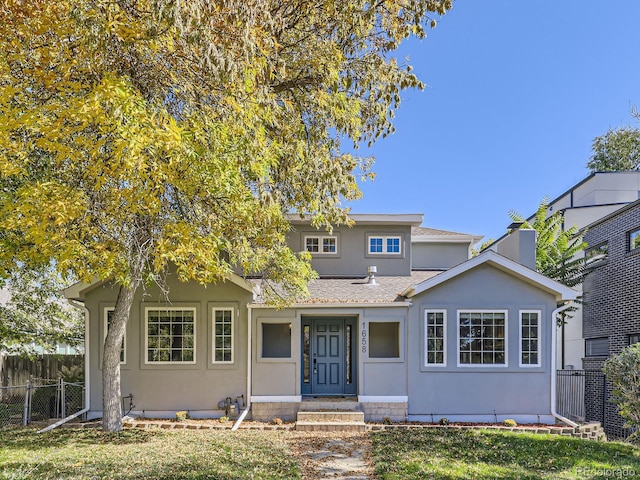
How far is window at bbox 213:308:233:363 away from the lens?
11172 millimetres

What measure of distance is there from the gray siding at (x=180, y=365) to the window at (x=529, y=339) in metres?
6.56

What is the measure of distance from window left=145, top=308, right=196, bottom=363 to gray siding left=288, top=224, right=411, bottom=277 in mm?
3805

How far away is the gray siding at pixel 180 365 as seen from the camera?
10961 millimetres

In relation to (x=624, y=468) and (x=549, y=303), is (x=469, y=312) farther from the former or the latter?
(x=624, y=468)

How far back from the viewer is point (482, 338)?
11.0m

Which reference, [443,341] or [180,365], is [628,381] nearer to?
[443,341]

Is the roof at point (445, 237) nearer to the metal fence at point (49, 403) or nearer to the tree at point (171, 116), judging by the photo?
the tree at point (171, 116)

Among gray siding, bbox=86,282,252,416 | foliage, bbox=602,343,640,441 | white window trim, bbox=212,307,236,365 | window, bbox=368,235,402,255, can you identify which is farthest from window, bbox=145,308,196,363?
foliage, bbox=602,343,640,441

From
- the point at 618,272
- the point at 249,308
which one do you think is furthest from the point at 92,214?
the point at 618,272

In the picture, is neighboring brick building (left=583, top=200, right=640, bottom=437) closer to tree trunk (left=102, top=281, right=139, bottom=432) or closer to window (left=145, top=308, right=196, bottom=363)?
window (left=145, top=308, right=196, bottom=363)

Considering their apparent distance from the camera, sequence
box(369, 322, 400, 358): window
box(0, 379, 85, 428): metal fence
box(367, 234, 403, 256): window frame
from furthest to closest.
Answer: box(367, 234, 403, 256): window frame
box(369, 322, 400, 358): window
box(0, 379, 85, 428): metal fence

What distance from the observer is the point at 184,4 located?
5.26 metres

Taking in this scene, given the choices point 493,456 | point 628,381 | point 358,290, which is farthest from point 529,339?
point 358,290

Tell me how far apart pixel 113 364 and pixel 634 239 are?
44.9ft
